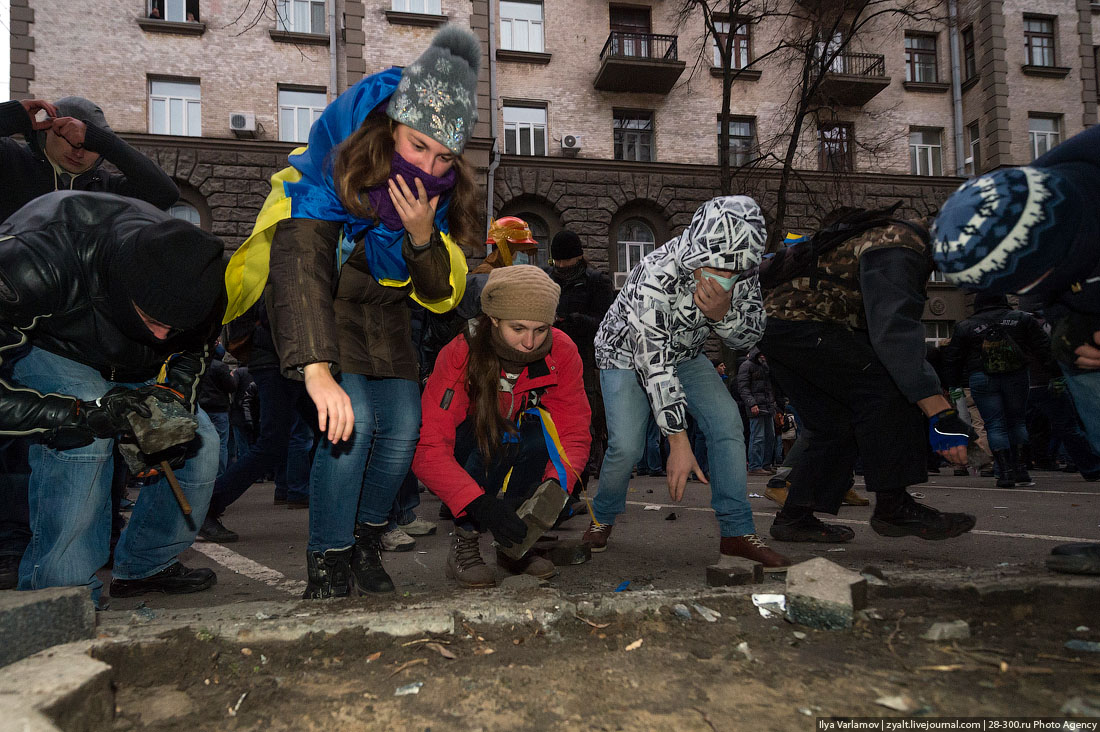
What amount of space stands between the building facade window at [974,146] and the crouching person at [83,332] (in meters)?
21.2

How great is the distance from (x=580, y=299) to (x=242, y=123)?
11.8m

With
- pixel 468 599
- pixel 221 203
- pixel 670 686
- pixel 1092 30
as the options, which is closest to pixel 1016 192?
pixel 670 686

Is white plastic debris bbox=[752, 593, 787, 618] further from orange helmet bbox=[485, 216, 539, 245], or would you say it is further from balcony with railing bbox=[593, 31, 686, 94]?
balcony with railing bbox=[593, 31, 686, 94]

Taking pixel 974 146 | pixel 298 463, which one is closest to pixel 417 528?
pixel 298 463

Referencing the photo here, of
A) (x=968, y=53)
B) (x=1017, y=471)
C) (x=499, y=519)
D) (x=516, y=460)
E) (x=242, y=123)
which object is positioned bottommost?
(x=1017, y=471)

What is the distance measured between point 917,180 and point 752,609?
19192 mm

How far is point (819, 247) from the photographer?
3.49 metres

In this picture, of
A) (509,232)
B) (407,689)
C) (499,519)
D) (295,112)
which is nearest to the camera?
(407,689)

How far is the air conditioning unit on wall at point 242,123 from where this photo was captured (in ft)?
48.4

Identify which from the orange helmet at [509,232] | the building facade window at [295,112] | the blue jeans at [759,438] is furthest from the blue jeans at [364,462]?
the building facade window at [295,112]

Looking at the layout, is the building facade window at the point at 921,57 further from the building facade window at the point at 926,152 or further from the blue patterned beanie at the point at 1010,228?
the blue patterned beanie at the point at 1010,228

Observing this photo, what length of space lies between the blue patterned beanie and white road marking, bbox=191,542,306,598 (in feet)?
8.38

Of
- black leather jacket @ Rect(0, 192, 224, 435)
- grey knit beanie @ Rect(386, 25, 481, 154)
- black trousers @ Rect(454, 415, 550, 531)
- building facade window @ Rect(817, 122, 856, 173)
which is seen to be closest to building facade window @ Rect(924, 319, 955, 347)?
building facade window @ Rect(817, 122, 856, 173)

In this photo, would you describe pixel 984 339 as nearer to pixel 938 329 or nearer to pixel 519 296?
pixel 519 296
